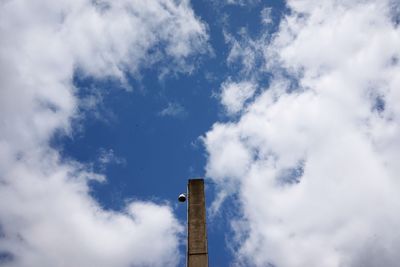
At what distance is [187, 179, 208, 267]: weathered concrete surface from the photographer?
1134 centimetres

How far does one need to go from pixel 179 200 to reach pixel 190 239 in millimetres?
1569

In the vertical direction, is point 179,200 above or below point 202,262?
above

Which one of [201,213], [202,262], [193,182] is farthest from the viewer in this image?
[193,182]

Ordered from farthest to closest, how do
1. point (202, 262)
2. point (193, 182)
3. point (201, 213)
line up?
1. point (193, 182)
2. point (201, 213)
3. point (202, 262)

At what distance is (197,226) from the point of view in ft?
39.5

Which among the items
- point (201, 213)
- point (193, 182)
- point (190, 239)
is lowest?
point (190, 239)

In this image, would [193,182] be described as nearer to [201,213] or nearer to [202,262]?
[201,213]

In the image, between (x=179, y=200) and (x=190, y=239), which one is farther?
(x=179, y=200)

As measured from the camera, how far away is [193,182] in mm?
13375

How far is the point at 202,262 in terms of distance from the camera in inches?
444

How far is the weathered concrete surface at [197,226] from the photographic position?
37.2 ft

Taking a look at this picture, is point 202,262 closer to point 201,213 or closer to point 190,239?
point 190,239

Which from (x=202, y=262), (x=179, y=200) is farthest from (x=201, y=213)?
(x=202, y=262)

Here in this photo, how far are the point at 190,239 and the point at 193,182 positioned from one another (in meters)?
2.43
